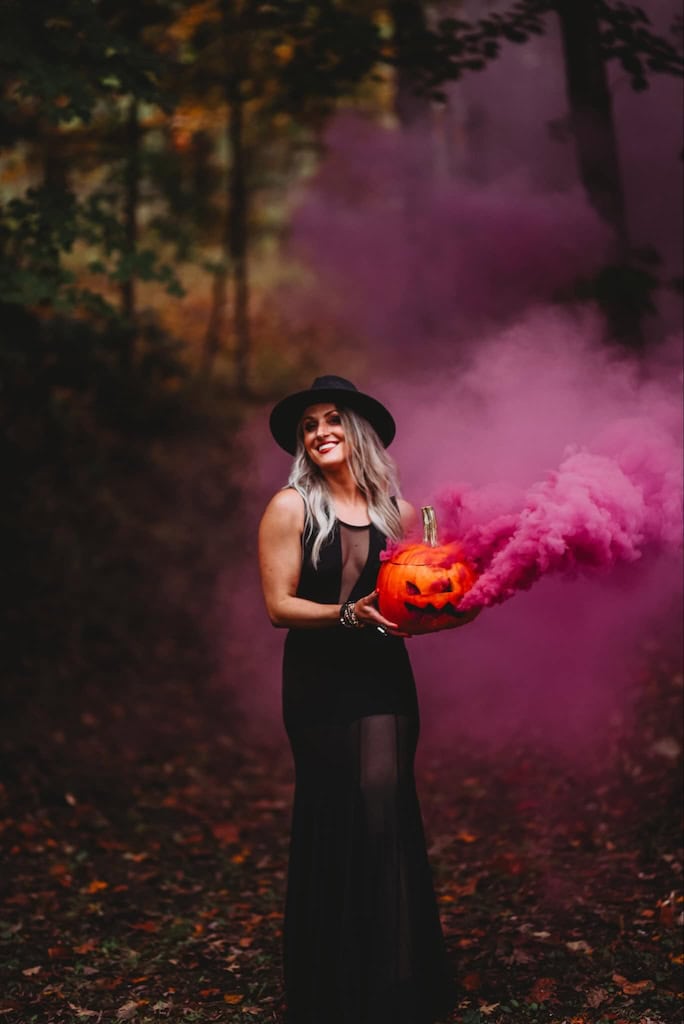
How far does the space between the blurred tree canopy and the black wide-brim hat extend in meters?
2.55

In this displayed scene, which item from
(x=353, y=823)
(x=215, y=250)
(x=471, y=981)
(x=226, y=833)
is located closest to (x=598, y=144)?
(x=353, y=823)

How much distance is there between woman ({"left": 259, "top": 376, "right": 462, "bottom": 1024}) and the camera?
3787 mm

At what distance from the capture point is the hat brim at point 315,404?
4070 mm

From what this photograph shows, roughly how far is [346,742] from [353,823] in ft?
1.09

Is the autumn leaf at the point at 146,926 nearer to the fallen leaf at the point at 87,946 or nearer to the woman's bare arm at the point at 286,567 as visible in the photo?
the fallen leaf at the point at 87,946

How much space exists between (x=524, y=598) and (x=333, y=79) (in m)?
4.52

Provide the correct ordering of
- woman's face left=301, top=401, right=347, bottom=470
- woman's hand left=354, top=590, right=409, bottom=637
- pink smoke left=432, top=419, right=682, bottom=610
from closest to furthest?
pink smoke left=432, top=419, right=682, bottom=610
woman's hand left=354, top=590, right=409, bottom=637
woman's face left=301, top=401, right=347, bottom=470

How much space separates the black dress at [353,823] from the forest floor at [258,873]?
55 centimetres

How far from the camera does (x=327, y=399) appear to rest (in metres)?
4.10

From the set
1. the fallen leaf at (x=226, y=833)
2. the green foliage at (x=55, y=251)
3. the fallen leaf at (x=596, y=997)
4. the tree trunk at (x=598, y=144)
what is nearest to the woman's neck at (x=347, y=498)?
the fallen leaf at (x=596, y=997)

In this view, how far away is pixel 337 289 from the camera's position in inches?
741

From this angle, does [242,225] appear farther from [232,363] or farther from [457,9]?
[457,9]

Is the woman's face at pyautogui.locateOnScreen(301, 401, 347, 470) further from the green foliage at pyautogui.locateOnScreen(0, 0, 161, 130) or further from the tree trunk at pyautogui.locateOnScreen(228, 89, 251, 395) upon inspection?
the tree trunk at pyautogui.locateOnScreen(228, 89, 251, 395)

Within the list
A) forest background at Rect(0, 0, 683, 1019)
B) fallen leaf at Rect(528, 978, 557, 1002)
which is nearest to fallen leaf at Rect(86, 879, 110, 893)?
forest background at Rect(0, 0, 683, 1019)
